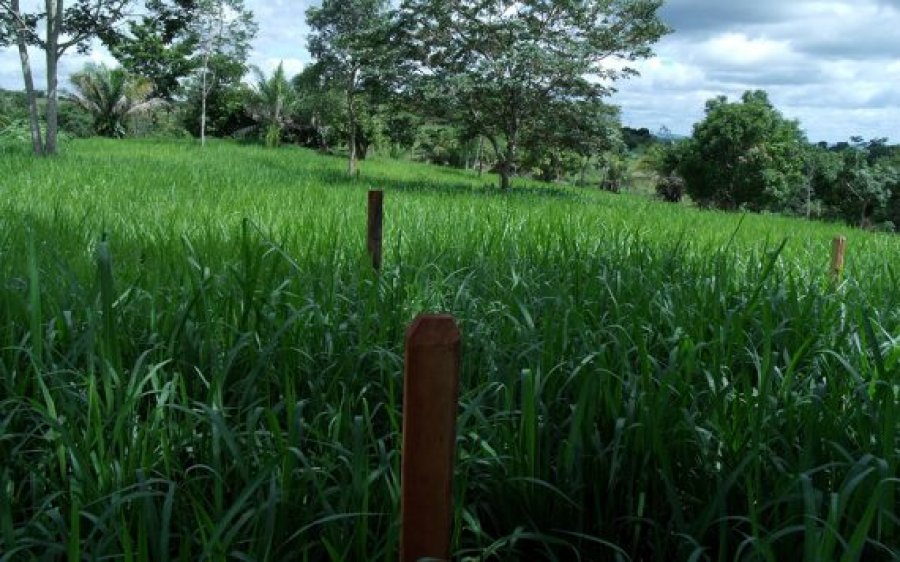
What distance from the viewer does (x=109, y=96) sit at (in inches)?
1318

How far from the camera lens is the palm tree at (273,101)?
1262 inches


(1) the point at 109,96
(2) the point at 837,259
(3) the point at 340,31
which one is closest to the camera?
(2) the point at 837,259

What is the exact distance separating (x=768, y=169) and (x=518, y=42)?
2069cm

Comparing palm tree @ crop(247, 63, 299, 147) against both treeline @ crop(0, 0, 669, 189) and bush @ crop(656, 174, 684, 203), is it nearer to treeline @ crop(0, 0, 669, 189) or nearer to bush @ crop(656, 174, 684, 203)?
treeline @ crop(0, 0, 669, 189)

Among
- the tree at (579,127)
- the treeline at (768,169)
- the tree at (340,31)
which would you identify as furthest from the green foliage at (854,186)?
the tree at (340,31)

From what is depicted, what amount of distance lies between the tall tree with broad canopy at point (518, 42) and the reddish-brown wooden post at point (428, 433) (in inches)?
454

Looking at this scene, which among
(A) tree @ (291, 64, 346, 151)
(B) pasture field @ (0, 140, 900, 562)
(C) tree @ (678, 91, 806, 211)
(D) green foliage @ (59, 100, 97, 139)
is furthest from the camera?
(D) green foliage @ (59, 100, 97, 139)

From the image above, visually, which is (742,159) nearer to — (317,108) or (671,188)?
(671,188)

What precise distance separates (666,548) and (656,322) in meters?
1.28

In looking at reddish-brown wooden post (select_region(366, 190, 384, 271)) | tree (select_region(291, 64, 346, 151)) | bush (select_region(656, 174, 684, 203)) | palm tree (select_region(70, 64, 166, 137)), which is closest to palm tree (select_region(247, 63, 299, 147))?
tree (select_region(291, 64, 346, 151))

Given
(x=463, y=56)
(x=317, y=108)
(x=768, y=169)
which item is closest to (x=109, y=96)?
(x=317, y=108)

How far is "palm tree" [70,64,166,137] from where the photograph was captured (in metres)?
33.4

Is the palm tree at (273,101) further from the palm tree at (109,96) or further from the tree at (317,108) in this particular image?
the palm tree at (109,96)

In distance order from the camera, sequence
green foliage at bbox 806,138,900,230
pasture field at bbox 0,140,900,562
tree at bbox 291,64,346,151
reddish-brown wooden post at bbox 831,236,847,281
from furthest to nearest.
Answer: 1. green foliage at bbox 806,138,900,230
2. tree at bbox 291,64,346,151
3. reddish-brown wooden post at bbox 831,236,847,281
4. pasture field at bbox 0,140,900,562
